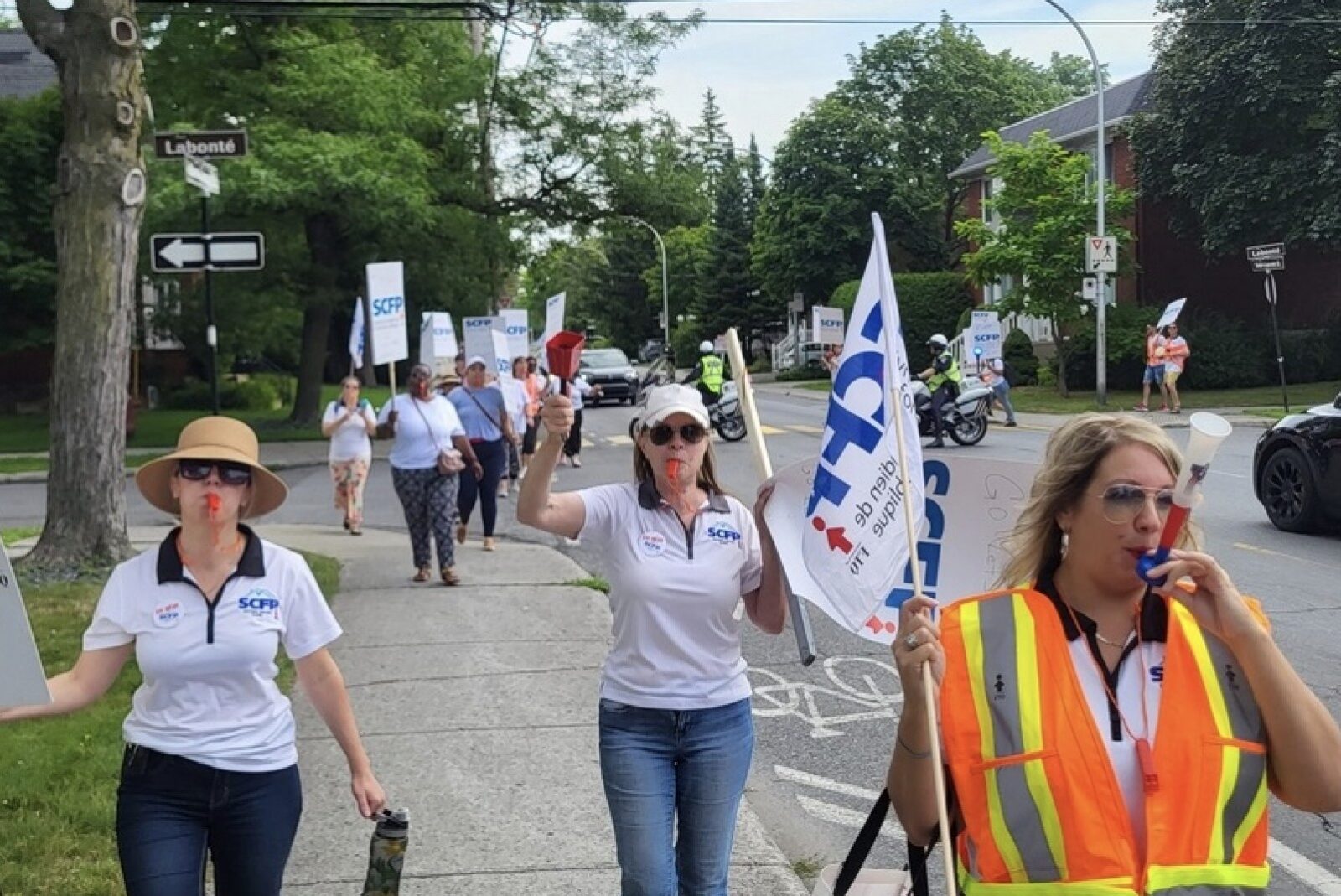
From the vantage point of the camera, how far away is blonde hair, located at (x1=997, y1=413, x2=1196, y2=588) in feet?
7.99

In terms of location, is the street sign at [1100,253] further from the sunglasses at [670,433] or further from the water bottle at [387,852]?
the water bottle at [387,852]

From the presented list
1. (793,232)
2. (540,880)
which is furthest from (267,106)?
(793,232)

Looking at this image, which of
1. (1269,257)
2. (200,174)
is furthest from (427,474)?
(1269,257)

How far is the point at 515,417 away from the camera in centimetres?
1728

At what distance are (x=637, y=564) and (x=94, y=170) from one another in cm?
784

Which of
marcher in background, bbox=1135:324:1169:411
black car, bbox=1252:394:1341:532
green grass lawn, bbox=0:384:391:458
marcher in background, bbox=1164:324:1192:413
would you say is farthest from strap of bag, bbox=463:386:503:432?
marcher in background, bbox=1135:324:1169:411

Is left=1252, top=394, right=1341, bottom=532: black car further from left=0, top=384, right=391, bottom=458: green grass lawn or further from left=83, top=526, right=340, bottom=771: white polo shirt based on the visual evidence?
left=0, top=384, right=391, bottom=458: green grass lawn

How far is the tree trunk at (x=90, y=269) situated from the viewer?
390 inches

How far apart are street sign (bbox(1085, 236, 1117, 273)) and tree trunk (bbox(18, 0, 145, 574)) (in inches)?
842

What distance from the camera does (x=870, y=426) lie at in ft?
10.3

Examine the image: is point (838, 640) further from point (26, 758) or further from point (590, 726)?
point (26, 758)

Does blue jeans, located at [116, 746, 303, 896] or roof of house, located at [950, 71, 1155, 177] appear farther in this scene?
roof of house, located at [950, 71, 1155, 177]

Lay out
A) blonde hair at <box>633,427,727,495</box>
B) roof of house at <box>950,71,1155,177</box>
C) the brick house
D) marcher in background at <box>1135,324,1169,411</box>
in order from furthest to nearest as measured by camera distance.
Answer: roof of house at <box>950,71,1155,177</box>
the brick house
marcher in background at <box>1135,324,1169,411</box>
blonde hair at <box>633,427,727,495</box>

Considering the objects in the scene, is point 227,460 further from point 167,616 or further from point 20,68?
point 20,68
